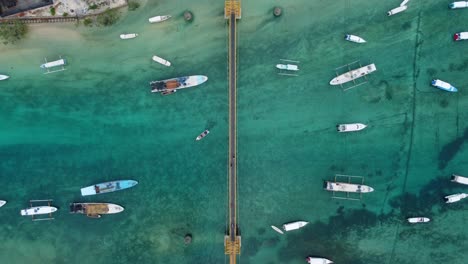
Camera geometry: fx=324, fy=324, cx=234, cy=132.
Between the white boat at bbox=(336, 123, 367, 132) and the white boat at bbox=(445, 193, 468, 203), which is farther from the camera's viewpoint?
the white boat at bbox=(445, 193, 468, 203)

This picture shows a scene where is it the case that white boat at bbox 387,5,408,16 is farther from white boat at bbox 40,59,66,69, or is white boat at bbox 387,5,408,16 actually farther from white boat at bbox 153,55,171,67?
white boat at bbox 40,59,66,69

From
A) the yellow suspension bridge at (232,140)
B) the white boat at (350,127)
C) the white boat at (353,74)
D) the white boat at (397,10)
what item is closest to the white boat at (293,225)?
the yellow suspension bridge at (232,140)

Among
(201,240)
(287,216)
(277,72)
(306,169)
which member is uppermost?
(277,72)

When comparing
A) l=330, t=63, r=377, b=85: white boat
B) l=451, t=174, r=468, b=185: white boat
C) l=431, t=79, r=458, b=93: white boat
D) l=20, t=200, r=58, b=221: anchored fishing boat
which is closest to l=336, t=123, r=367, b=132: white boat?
l=330, t=63, r=377, b=85: white boat

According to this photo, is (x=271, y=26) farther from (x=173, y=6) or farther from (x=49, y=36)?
(x=49, y=36)

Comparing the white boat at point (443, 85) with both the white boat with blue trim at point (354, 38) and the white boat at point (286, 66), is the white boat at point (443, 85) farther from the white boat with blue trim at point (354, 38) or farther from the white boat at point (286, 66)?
the white boat at point (286, 66)

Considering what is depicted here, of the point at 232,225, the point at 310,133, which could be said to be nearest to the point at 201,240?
the point at 232,225

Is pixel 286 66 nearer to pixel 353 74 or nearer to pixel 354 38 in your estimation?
pixel 353 74
